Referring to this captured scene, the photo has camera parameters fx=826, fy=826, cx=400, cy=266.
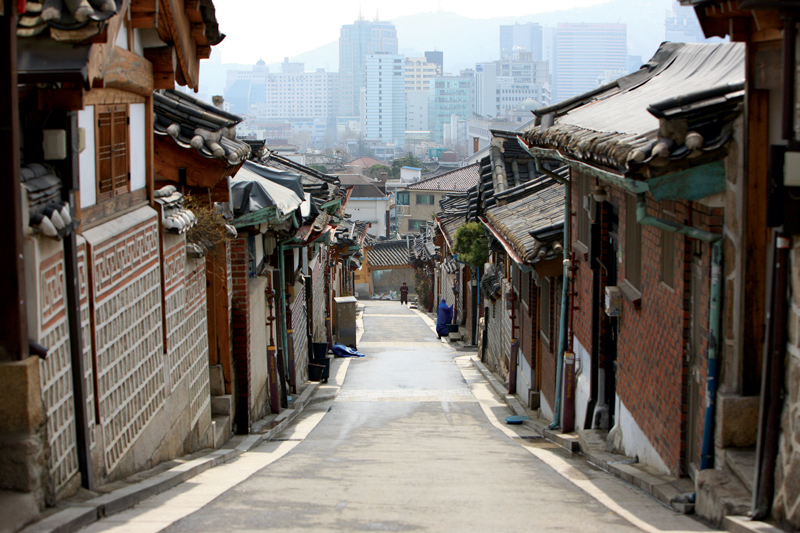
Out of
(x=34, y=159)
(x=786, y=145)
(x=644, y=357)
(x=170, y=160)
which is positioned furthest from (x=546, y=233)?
(x=34, y=159)

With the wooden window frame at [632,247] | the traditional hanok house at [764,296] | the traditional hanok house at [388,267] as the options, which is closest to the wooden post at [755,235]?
the traditional hanok house at [764,296]

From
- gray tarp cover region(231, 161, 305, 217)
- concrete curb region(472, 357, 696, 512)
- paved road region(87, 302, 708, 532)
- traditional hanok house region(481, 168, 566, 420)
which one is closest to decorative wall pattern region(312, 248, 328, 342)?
traditional hanok house region(481, 168, 566, 420)

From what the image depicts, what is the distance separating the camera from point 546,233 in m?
13.8

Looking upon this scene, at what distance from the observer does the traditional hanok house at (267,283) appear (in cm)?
1262

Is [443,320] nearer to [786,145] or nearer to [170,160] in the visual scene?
[170,160]

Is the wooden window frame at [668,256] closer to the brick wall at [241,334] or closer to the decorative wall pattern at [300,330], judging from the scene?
the brick wall at [241,334]

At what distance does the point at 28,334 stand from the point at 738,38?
18.4 ft

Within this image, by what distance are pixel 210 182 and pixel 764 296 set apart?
6.97 m

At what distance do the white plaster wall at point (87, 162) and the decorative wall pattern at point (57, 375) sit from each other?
3.69 feet

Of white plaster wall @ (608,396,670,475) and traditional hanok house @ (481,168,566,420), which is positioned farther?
traditional hanok house @ (481,168,566,420)

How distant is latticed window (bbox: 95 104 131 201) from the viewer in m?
7.40

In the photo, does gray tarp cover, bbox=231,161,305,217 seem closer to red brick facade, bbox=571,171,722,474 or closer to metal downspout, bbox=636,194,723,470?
red brick facade, bbox=571,171,722,474

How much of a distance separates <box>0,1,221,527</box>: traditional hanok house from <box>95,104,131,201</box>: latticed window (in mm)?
19

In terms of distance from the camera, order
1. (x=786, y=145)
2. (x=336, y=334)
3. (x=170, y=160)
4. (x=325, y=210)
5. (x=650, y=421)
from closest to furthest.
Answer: (x=786, y=145) → (x=650, y=421) → (x=170, y=160) → (x=325, y=210) → (x=336, y=334)
